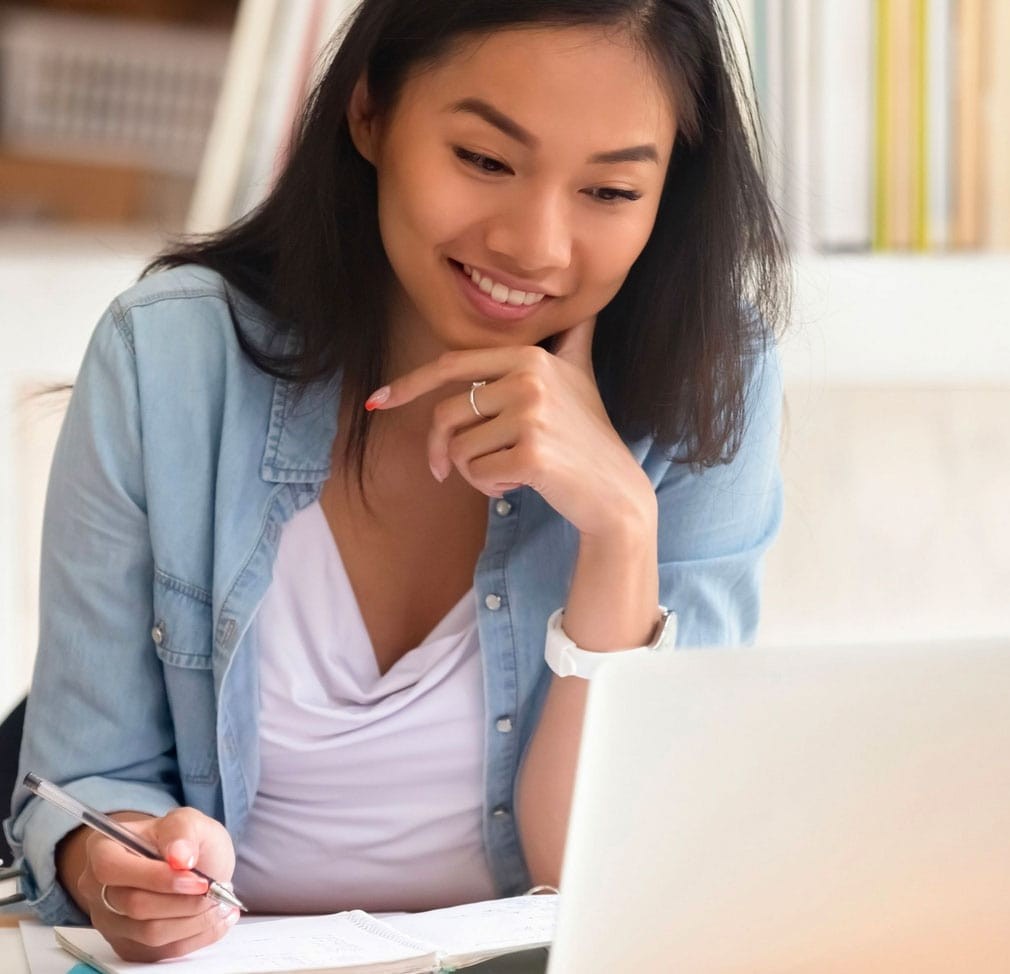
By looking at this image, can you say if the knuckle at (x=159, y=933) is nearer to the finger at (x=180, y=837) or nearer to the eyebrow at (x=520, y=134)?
the finger at (x=180, y=837)

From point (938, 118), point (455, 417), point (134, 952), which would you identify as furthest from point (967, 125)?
point (134, 952)

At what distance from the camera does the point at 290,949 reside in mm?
790

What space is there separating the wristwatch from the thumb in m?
0.20

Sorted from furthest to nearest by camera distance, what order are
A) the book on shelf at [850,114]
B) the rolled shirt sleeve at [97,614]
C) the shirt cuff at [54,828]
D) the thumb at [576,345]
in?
the book on shelf at [850,114] < the thumb at [576,345] < the rolled shirt sleeve at [97,614] < the shirt cuff at [54,828]

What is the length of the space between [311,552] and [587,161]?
368mm

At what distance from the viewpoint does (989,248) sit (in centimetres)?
178

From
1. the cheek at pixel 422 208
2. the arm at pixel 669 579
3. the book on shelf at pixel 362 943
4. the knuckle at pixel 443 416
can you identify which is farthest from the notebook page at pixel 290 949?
the cheek at pixel 422 208

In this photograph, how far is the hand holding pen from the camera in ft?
2.66

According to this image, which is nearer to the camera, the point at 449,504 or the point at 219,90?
the point at 449,504

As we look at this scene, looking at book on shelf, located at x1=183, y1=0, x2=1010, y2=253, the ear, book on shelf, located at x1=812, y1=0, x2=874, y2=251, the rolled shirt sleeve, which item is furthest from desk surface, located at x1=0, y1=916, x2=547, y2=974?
book on shelf, located at x1=812, y1=0, x2=874, y2=251

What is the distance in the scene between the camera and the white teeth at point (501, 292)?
1.08 metres

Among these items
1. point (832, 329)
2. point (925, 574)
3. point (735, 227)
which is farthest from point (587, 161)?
point (925, 574)

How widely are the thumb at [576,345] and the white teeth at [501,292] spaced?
0.08 meters

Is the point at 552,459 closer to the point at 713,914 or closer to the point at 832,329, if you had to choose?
the point at 713,914
